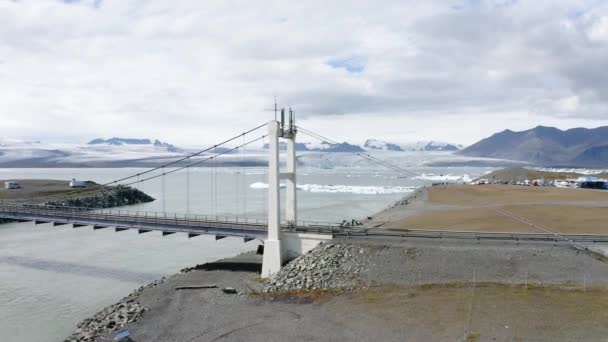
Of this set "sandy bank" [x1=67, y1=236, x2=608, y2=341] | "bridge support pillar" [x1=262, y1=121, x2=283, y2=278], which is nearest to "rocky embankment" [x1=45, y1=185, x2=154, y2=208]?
"bridge support pillar" [x1=262, y1=121, x2=283, y2=278]

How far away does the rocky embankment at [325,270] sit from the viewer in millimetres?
21844

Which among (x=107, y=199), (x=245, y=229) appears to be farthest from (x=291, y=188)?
(x=107, y=199)

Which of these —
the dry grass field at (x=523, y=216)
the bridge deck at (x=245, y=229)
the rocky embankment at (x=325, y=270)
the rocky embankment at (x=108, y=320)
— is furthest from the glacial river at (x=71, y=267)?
the dry grass field at (x=523, y=216)

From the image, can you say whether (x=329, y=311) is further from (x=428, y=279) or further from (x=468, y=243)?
(x=468, y=243)

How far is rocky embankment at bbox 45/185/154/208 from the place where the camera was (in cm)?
6476

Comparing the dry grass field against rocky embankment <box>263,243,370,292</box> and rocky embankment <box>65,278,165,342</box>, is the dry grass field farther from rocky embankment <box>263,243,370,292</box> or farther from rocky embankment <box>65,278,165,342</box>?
rocky embankment <box>65,278,165,342</box>

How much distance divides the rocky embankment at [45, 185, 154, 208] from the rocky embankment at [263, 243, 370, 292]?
156ft

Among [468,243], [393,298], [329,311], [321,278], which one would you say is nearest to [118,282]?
[321,278]

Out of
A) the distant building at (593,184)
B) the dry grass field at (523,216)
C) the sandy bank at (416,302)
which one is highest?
the distant building at (593,184)

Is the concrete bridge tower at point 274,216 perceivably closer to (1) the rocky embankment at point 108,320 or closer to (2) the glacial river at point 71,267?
(1) the rocky embankment at point 108,320

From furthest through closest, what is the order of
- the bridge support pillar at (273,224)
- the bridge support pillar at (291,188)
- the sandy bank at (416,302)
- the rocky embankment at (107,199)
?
the rocky embankment at (107,199) → the bridge support pillar at (291,188) → the bridge support pillar at (273,224) → the sandy bank at (416,302)

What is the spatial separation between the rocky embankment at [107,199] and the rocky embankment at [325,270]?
47412 mm

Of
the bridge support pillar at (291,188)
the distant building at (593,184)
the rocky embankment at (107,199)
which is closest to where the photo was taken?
the bridge support pillar at (291,188)

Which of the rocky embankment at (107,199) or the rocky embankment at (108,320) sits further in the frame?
the rocky embankment at (107,199)
